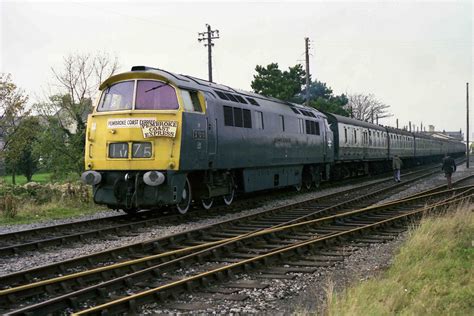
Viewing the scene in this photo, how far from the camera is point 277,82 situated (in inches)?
1740

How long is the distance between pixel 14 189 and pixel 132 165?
11807mm

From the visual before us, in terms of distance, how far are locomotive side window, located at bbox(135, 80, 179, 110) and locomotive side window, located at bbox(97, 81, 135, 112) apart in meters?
0.22

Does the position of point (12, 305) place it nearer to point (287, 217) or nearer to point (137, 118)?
point (137, 118)

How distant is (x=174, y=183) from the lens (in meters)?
10.9

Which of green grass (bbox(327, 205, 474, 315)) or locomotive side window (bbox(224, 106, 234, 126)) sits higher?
locomotive side window (bbox(224, 106, 234, 126))

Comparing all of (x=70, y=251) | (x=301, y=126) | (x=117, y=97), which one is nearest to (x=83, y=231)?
(x=70, y=251)

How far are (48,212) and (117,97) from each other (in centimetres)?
451

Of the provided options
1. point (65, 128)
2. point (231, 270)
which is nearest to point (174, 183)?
point (231, 270)

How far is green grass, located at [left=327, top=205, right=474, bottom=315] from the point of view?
15.8 feet

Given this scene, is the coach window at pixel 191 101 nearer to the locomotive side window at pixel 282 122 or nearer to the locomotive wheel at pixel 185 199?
the locomotive wheel at pixel 185 199

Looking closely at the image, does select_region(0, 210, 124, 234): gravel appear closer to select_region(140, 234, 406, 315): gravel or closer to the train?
the train

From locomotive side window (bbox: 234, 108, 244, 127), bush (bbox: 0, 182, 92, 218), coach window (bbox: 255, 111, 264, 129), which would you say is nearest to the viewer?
bush (bbox: 0, 182, 92, 218)

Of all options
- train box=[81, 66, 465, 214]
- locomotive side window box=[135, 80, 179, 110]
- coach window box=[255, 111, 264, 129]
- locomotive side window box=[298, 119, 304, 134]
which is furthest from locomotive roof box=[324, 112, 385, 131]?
locomotive side window box=[135, 80, 179, 110]

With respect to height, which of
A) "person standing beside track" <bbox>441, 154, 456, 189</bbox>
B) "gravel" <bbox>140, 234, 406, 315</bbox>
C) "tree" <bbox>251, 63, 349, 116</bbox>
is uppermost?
"tree" <bbox>251, 63, 349, 116</bbox>
